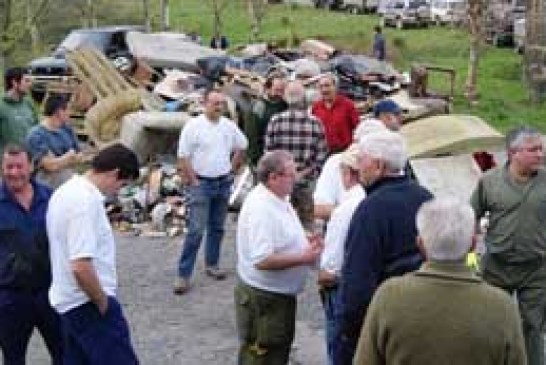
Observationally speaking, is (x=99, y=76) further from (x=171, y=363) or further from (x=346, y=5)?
(x=346, y=5)

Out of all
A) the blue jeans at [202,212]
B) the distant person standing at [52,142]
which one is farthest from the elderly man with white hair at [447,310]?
the blue jeans at [202,212]

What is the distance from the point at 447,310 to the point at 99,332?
2473 millimetres

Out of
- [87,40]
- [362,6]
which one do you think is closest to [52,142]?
[87,40]

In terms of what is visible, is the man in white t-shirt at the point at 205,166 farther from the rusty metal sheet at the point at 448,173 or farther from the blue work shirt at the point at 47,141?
the rusty metal sheet at the point at 448,173

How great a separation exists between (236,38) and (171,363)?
33.2m

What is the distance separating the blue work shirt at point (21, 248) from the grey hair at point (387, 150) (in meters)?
2.07

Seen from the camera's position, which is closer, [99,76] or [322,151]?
[322,151]

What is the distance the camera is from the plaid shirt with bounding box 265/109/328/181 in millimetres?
9562

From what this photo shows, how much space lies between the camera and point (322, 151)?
385 inches

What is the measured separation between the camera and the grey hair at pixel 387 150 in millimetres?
5359

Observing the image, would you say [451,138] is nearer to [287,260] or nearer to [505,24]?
[287,260]

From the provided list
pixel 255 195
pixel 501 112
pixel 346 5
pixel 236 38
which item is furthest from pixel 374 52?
pixel 255 195

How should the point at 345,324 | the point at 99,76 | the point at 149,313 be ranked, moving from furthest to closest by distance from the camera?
the point at 99,76 → the point at 149,313 → the point at 345,324

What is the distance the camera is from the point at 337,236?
5.99 m
